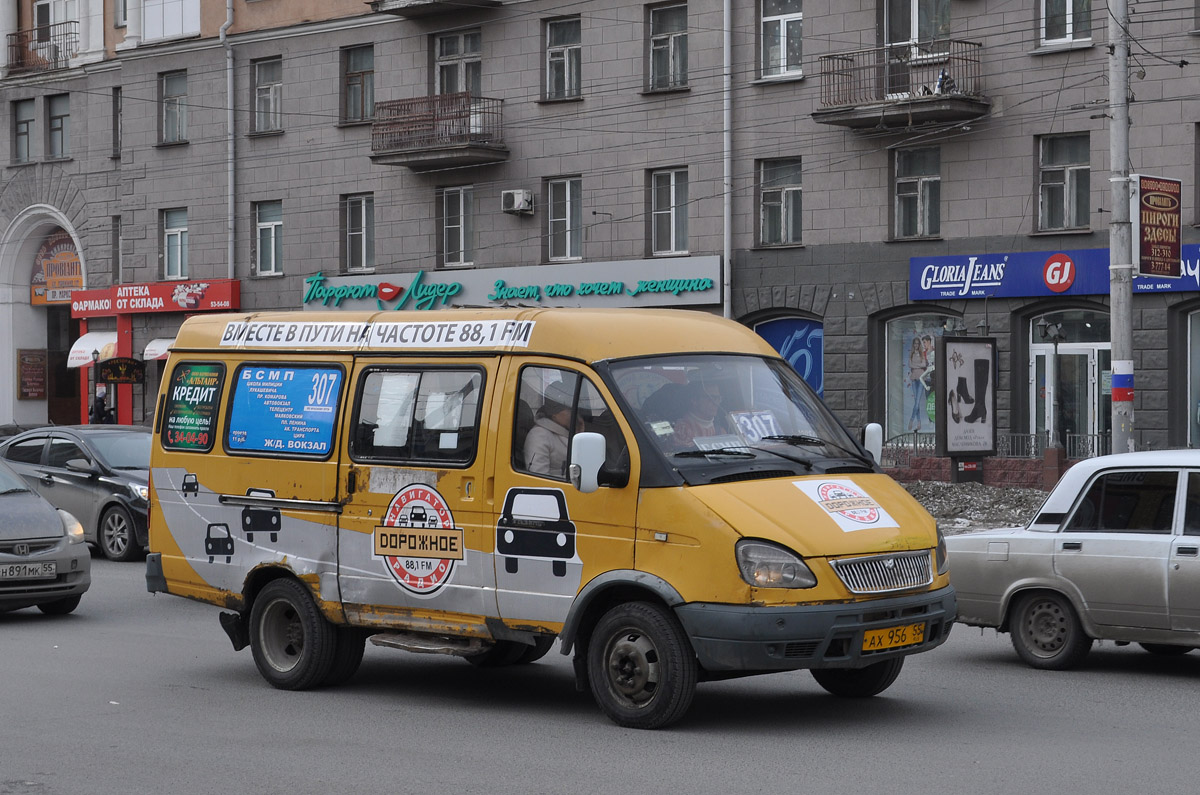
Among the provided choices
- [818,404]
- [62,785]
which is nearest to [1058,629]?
[818,404]

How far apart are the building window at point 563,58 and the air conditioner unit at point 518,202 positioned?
2079 mm

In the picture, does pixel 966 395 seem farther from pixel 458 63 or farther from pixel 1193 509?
pixel 1193 509

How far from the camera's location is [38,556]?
13.7 metres

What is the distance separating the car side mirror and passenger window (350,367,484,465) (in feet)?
32.5

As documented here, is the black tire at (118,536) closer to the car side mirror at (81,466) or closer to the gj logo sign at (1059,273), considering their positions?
the car side mirror at (81,466)

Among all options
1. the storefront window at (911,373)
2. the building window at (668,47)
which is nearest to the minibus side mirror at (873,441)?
the storefront window at (911,373)

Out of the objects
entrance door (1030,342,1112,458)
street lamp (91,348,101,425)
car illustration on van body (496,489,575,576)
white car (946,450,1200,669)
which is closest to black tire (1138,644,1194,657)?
white car (946,450,1200,669)

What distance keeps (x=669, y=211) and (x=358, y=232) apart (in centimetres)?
868

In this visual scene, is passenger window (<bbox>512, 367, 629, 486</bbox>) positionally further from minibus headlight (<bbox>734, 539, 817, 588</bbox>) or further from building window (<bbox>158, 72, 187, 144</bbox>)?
building window (<bbox>158, 72, 187, 144</bbox>)

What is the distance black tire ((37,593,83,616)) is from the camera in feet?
46.5

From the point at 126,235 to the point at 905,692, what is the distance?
117ft

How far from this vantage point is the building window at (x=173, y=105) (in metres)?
40.9

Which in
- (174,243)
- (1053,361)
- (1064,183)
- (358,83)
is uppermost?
(358,83)

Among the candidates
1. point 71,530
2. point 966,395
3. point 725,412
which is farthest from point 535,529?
point 966,395
